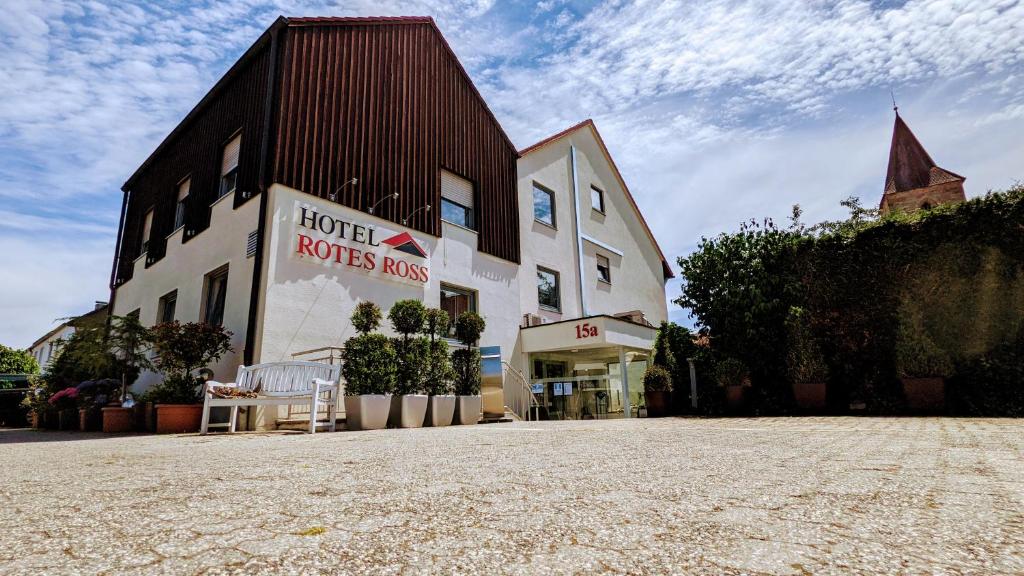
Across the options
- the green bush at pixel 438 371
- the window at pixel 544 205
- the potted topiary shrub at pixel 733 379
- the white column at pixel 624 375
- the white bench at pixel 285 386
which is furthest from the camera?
the window at pixel 544 205

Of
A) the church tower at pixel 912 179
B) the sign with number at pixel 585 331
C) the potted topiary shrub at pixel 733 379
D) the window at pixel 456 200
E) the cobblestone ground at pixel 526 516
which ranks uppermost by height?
the church tower at pixel 912 179

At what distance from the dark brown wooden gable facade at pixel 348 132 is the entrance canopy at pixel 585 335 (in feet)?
7.26

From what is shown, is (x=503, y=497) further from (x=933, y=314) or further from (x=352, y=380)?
(x=933, y=314)

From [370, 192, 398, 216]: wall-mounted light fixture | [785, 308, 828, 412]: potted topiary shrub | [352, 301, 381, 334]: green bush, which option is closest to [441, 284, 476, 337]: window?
[370, 192, 398, 216]: wall-mounted light fixture

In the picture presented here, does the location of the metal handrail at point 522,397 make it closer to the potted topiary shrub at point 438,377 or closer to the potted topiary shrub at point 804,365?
the potted topiary shrub at point 438,377

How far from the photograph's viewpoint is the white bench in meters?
6.34

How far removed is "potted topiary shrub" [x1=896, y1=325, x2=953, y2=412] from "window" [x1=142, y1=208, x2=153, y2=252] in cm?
1766

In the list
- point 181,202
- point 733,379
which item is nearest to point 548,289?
point 733,379

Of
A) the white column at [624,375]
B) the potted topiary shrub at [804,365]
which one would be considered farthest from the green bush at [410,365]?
the potted topiary shrub at [804,365]

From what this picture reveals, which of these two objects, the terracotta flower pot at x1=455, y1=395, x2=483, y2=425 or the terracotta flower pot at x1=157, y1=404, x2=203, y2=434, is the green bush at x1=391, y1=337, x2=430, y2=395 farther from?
the terracotta flower pot at x1=157, y1=404, x2=203, y2=434

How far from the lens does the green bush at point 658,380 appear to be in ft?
34.5

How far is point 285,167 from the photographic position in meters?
8.95

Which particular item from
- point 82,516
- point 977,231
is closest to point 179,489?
point 82,516

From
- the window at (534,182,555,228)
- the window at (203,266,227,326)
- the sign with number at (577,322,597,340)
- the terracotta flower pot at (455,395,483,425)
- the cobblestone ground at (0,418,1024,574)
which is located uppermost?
the window at (534,182,555,228)
